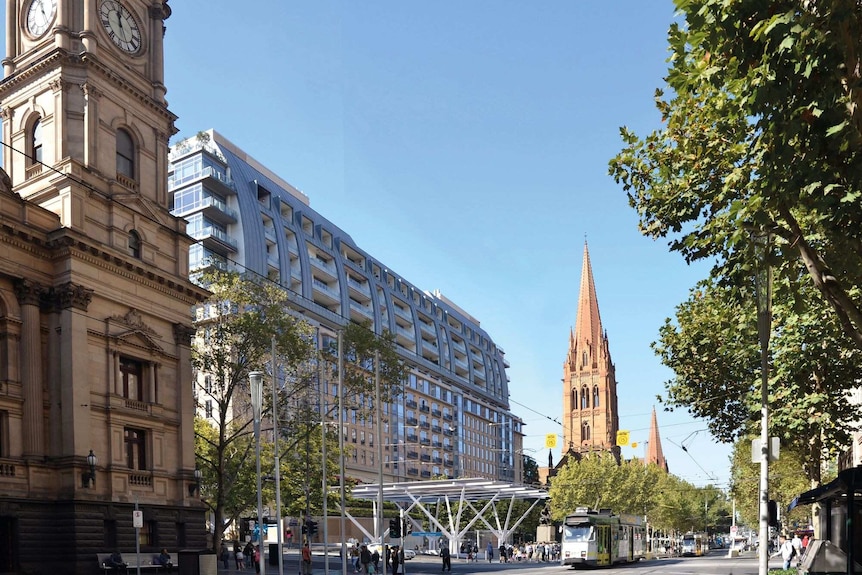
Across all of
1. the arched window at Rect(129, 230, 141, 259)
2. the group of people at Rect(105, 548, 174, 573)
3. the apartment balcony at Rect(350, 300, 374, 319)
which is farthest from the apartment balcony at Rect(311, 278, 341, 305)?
the group of people at Rect(105, 548, 174, 573)

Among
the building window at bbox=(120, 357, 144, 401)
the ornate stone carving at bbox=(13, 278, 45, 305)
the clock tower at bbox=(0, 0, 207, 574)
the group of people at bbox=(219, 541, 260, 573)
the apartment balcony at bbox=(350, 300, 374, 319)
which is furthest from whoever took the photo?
the apartment balcony at bbox=(350, 300, 374, 319)

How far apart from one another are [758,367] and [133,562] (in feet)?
78.9

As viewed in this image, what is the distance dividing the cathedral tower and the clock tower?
116231mm

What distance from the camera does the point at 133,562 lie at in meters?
34.0

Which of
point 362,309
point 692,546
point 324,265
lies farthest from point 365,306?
point 692,546

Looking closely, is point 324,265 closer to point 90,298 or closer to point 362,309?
point 362,309

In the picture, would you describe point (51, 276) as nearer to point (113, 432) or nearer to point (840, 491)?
point (113, 432)

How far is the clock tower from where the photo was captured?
3244cm

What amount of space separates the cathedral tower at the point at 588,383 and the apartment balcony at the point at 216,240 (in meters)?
84.3

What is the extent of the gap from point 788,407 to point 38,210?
27455 mm

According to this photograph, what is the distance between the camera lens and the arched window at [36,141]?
124ft

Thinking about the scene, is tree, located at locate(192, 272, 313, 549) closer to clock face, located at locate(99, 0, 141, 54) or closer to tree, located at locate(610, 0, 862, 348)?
clock face, located at locate(99, 0, 141, 54)

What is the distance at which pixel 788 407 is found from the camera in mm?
26734

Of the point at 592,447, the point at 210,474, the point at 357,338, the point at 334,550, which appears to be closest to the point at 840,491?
the point at 357,338
